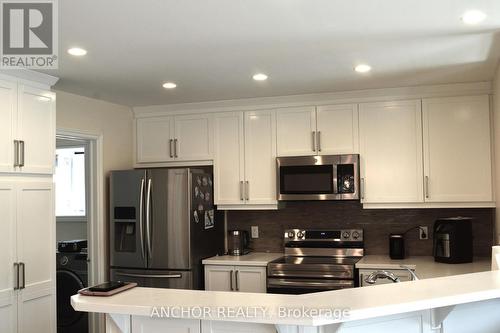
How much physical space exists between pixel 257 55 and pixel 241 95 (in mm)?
1318

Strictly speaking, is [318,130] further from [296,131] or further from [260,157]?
[260,157]

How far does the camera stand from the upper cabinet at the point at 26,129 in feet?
10.5

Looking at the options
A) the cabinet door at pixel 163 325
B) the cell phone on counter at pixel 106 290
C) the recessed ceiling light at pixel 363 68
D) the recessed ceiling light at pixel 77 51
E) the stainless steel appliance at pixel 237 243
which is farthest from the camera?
the stainless steel appliance at pixel 237 243

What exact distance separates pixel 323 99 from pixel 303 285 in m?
1.61

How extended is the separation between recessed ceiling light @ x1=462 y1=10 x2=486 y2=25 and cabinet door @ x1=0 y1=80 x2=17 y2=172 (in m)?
2.73

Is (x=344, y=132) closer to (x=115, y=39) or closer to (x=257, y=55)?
(x=257, y=55)

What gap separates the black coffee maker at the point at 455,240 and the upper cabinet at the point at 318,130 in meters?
0.96

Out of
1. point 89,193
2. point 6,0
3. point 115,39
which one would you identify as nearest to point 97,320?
point 89,193

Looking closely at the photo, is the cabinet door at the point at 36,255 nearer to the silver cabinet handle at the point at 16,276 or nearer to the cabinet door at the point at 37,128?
the silver cabinet handle at the point at 16,276

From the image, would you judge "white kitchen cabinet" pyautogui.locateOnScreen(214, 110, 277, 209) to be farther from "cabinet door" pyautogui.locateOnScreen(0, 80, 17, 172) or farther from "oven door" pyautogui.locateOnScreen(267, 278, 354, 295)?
"cabinet door" pyautogui.locateOnScreen(0, 80, 17, 172)

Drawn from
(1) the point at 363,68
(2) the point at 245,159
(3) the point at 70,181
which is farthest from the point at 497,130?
(3) the point at 70,181

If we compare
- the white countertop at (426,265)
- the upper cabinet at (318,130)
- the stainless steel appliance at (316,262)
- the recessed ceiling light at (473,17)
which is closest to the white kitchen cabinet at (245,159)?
the upper cabinet at (318,130)

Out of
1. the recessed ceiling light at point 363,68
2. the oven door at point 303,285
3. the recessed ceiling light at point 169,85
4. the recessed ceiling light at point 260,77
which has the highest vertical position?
the recessed ceiling light at point 363,68

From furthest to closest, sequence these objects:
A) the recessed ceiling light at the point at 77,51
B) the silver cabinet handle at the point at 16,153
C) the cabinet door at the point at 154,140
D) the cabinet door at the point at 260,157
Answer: the cabinet door at the point at 154,140 < the cabinet door at the point at 260,157 < the silver cabinet handle at the point at 16,153 < the recessed ceiling light at the point at 77,51
